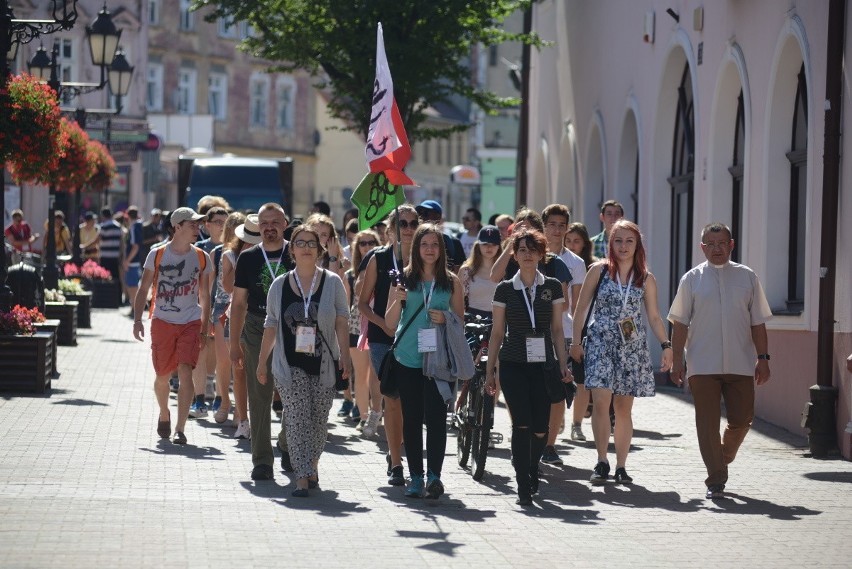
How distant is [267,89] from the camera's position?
234 feet

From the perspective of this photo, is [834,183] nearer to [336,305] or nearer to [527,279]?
[527,279]

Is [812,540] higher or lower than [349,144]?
lower

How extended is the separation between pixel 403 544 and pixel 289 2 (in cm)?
1904

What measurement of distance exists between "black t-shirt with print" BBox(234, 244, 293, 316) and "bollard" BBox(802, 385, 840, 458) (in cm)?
430

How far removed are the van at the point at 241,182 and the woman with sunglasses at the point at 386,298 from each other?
16.1 meters

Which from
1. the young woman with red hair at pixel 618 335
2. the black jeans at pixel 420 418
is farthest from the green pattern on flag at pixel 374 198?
the black jeans at pixel 420 418

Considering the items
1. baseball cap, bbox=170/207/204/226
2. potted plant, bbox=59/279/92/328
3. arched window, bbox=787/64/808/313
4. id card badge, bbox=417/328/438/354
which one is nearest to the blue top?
id card badge, bbox=417/328/438/354

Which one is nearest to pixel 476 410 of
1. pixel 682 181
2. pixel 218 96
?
pixel 682 181

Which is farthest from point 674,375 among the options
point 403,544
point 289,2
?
point 289,2

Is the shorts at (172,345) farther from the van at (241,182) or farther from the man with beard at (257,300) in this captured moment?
the van at (241,182)

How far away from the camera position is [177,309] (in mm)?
13008

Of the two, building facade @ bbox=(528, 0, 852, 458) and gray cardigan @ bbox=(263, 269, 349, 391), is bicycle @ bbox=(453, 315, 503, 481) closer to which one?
gray cardigan @ bbox=(263, 269, 349, 391)

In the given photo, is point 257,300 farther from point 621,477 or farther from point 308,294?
point 621,477

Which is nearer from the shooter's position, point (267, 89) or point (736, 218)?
point (736, 218)
